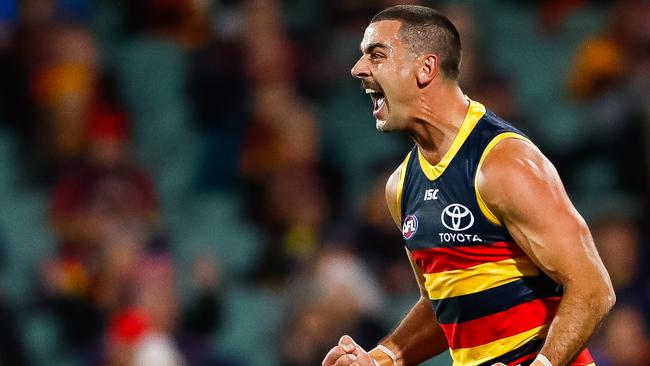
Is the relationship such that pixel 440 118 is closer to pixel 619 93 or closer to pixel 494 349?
pixel 494 349

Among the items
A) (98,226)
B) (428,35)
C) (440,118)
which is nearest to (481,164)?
(440,118)

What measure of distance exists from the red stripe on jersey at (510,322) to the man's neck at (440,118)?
0.57 meters

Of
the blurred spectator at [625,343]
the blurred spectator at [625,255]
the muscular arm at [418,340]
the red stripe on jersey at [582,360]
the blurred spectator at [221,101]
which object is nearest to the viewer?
the red stripe on jersey at [582,360]

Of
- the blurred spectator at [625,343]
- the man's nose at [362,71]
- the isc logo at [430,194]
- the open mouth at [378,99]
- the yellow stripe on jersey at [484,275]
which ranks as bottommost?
the blurred spectator at [625,343]

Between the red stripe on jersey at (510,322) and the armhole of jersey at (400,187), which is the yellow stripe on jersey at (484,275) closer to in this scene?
the red stripe on jersey at (510,322)

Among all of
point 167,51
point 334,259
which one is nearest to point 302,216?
point 334,259

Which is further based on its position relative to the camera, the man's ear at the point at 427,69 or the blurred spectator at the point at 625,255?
the blurred spectator at the point at 625,255

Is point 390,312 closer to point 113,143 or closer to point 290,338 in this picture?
point 290,338

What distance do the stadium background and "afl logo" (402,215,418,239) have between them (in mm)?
3058

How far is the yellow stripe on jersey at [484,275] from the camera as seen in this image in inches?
160

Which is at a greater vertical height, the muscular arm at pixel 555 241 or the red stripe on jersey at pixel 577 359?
the muscular arm at pixel 555 241

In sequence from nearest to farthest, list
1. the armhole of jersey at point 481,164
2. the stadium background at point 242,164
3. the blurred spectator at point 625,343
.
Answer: the armhole of jersey at point 481,164
the blurred spectator at point 625,343
the stadium background at point 242,164

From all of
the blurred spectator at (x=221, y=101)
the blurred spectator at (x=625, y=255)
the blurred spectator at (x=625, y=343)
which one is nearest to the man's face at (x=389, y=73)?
the blurred spectator at (x=625, y=343)

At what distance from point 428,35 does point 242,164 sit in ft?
16.4
